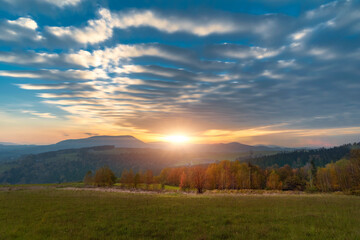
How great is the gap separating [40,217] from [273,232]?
1724 centimetres

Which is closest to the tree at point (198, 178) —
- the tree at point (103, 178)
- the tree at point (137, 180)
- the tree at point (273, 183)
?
the tree at point (273, 183)

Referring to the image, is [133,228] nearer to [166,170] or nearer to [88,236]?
[88,236]

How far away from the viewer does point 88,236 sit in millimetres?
11039

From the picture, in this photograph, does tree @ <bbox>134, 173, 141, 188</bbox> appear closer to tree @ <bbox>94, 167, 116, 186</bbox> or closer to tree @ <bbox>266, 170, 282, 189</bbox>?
tree @ <bbox>94, 167, 116, 186</bbox>

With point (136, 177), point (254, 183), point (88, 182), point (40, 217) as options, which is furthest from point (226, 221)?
point (88, 182)

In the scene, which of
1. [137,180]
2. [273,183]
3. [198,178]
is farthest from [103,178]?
[273,183]

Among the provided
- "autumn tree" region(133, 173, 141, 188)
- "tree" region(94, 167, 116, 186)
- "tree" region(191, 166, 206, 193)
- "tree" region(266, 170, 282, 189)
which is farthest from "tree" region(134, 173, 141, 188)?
"tree" region(266, 170, 282, 189)

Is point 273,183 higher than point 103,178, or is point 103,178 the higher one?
point 103,178

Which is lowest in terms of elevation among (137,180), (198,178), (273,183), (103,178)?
(137,180)

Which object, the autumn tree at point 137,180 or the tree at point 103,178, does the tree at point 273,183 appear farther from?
the tree at point 103,178

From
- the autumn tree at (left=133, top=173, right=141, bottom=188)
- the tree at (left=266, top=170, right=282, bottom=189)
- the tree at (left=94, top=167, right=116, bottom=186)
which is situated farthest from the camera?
the autumn tree at (left=133, top=173, right=141, bottom=188)

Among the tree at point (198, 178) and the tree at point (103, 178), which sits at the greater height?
the tree at point (198, 178)

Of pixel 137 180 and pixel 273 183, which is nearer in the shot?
pixel 273 183

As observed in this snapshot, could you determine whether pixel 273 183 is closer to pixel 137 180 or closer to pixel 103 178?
pixel 137 180
